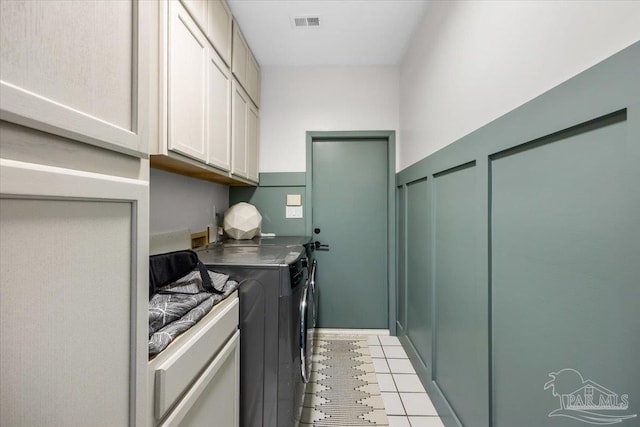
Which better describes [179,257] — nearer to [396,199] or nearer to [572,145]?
[572,145]

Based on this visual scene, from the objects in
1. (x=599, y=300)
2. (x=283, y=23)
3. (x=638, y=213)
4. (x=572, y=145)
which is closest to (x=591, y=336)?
(x=599, y=300)

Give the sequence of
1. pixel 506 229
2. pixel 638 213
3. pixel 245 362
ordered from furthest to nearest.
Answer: pixel 245 362 < pixel 506 229 < pixel 638 213

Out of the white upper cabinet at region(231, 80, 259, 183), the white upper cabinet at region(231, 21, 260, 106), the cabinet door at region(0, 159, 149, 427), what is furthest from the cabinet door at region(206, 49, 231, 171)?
the cabinet door at region(0, 159, 149, 427)

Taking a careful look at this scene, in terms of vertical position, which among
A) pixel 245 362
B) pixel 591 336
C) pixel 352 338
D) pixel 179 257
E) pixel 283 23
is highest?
pixel 283 23

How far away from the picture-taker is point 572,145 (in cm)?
73

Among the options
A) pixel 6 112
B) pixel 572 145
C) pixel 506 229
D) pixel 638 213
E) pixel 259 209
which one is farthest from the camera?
pixel 259 209

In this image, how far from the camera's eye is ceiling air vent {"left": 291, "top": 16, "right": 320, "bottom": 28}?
199 cm

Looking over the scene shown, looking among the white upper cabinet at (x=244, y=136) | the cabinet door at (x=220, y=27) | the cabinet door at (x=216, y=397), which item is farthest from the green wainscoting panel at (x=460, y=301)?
the cabinet door at (x=220, y=27)

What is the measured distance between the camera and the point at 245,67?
222 cm

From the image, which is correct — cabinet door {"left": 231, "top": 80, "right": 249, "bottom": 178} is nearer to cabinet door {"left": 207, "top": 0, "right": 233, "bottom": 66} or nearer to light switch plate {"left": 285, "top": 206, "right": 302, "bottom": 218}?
cabinet door {"left": 207, "top": 0, "right": 233, "bottom": 66}

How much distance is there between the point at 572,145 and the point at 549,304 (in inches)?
17.4

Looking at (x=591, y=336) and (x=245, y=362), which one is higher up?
(x=591, y=336)

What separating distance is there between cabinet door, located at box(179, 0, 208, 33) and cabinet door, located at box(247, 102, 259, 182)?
2.88ft

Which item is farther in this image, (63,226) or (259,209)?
(259,209)
